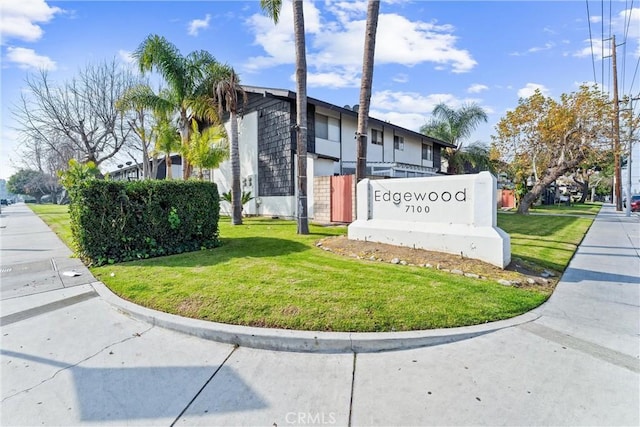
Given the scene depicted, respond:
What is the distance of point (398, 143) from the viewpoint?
78.1ft

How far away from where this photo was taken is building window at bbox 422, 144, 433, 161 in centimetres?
2723

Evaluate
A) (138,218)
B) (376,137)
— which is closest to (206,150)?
(138,218)

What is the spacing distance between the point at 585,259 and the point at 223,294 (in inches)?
323

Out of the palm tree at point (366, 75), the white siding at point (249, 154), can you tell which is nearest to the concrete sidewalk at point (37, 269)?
the palm tree at point (366, 75)

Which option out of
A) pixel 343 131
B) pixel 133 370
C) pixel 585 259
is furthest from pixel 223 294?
pixel 343 131

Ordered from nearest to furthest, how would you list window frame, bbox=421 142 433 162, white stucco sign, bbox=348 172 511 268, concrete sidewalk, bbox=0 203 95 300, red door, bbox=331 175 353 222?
concrete sidewalk, bbox=0 203 95 300 → white stucco sign, bbox=348 172 511 268 → red door, bbox=331 175 353 222 → window frame, bbox=421 142 433 162

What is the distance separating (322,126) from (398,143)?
8.64 m

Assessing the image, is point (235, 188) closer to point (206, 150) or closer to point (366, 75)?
point (206, 150)

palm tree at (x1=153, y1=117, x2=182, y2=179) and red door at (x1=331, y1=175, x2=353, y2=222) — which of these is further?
palm tree at (x1=153, y1=117, x2=182, y2=179)

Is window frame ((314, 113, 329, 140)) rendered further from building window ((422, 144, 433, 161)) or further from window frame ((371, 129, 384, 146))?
building window ((422, 144, 433, 161))

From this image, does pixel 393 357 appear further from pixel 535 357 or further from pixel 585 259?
pixel 585 259

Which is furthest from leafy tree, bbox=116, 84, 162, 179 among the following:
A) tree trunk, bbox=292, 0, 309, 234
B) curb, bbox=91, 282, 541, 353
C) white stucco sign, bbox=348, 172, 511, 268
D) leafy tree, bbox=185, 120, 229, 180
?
curb, bbox=91, 282, 541, 353

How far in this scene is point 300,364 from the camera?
3.08m

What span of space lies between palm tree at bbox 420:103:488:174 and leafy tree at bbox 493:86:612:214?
9.08 metres
